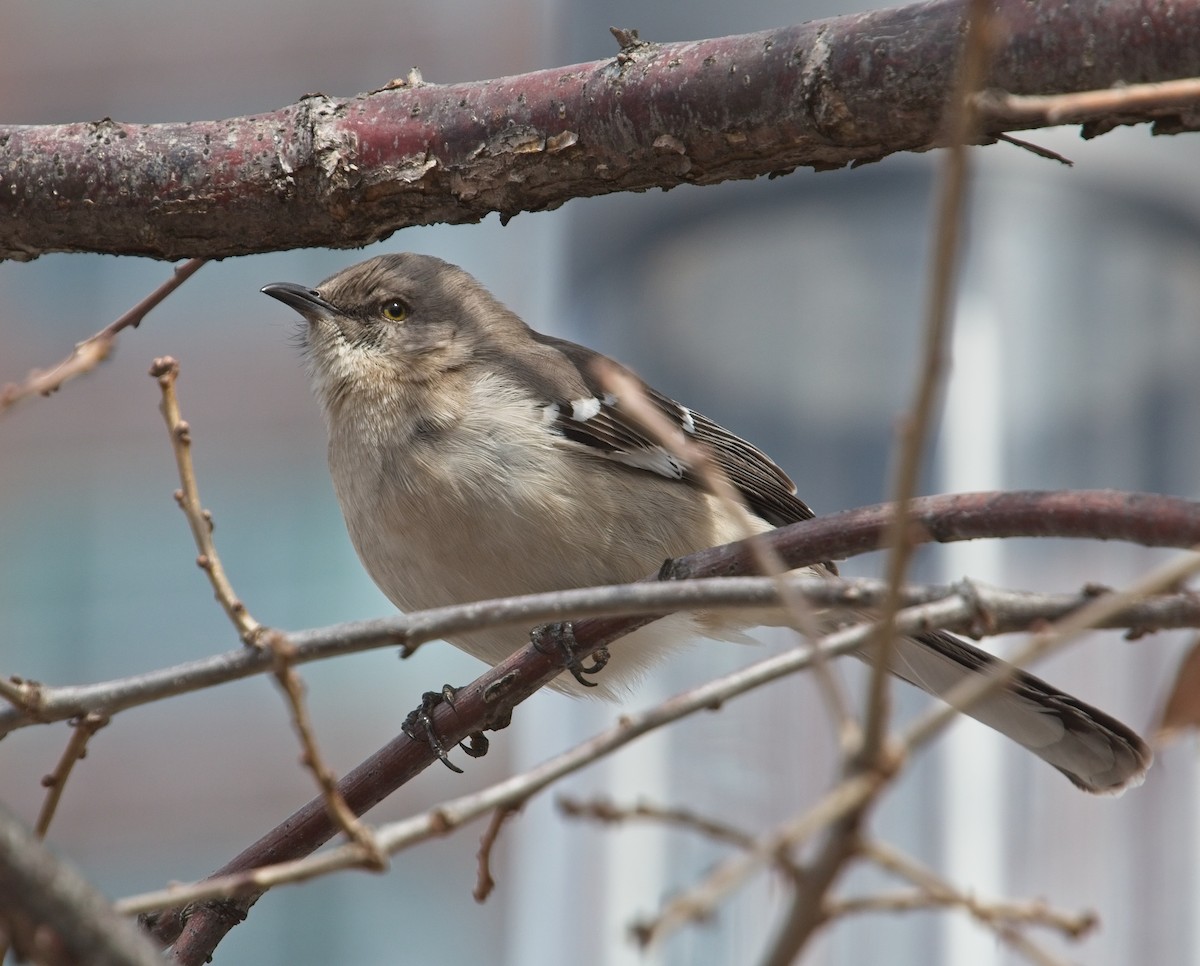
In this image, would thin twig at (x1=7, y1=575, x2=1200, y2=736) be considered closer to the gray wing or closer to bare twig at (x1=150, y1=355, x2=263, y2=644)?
bare twig at (x1=150, y1=355, x2=263, y2=644)

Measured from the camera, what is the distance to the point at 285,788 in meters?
14.5

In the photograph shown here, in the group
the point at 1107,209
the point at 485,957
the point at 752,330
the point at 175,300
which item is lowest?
the point at 485,957

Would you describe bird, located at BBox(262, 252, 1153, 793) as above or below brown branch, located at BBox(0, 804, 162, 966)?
above

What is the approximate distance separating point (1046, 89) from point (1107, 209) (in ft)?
18.7

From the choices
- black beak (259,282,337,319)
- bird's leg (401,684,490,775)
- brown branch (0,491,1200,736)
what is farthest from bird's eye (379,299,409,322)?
brown branch (0,491,1200,736)

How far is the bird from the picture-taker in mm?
3846

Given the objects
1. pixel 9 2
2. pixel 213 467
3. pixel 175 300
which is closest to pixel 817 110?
pixel 213 467

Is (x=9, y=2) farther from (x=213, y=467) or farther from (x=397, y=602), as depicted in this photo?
(x=397, y=602)

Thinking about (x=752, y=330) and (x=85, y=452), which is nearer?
(x=752, y=330)

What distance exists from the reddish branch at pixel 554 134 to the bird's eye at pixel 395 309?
1.37 metres

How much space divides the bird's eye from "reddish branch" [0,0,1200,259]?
1367mm

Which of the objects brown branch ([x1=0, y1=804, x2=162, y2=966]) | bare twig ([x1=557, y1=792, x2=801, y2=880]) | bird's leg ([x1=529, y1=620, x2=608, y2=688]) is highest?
bird's leg ([x1=529, y1=620, x2=608, y2=688])

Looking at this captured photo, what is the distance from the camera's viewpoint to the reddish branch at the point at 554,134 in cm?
264

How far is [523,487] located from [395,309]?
3.30 ft
